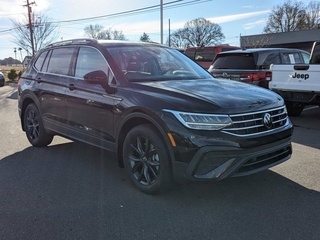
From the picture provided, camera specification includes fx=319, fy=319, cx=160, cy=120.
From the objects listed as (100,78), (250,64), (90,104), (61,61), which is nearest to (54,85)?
(61,61)

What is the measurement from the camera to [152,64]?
14.6 feet

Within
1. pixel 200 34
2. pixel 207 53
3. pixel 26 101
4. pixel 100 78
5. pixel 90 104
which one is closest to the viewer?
pixel 100 78

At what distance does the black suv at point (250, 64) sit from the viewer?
8.26m

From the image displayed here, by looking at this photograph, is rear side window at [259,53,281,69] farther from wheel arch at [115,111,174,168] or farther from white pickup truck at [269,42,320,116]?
wheel arch at [115,111,174,168]

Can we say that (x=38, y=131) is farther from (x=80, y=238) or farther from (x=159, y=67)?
(x=80, y=238)

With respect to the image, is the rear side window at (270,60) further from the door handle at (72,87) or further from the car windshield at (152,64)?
the door handle at (72,87)

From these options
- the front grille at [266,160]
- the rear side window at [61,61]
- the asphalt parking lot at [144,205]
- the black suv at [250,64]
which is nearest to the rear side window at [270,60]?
the black suv at [250,64]

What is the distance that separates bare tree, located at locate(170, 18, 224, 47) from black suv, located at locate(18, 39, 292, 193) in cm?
7228

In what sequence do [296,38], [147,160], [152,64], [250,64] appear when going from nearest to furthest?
[147,160], [152,64], [250,64], [296,38]

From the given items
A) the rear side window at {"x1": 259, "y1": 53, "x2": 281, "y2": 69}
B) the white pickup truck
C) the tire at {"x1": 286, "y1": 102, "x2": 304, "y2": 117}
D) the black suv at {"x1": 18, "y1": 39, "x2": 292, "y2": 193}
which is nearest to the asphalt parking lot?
the black suv at {"x1": 18, "y1": 39, "x2": 292, "y2": 193}

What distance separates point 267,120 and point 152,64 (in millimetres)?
1810

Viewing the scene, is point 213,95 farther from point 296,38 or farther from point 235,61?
point 296,38

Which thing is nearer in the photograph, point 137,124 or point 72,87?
point 137,124

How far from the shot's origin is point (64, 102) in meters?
4.78
